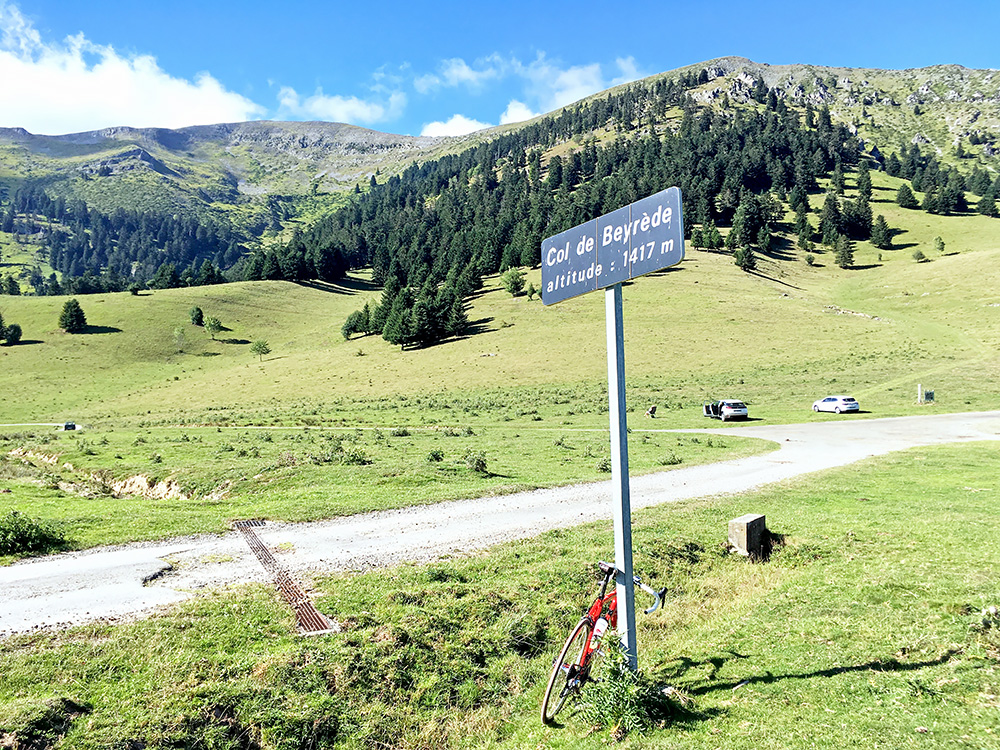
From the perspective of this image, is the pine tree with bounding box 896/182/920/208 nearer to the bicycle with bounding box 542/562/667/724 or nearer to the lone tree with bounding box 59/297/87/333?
the bicycle with bounding box 542/562/667/724

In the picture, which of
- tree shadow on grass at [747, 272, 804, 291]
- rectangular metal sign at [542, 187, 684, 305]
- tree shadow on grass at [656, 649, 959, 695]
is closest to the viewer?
rectangular metal sign at [542, 187, 684, 305]

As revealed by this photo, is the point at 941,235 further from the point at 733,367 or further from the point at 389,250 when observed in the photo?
the point at 389,250

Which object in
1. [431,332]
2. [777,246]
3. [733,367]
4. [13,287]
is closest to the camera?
[733,367]

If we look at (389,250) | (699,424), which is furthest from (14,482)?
(389,250)

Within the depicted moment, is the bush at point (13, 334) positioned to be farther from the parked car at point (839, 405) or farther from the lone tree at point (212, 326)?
the parked car at point (839, 405)

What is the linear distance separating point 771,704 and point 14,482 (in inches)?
1184

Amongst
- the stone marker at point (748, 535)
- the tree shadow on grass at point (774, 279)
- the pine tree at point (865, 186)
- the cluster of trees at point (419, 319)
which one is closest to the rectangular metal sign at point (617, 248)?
the stone marker at point (748, 535)

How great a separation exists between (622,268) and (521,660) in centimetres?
627

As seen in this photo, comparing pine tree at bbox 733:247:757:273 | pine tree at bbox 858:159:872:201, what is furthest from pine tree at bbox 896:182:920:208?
pine tree at bbox 733:247:757:273

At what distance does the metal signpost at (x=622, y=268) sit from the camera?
6.55 metres

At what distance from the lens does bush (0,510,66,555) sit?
1197cm

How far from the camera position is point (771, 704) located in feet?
22.4

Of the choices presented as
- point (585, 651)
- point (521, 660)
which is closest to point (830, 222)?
point (521, 660)

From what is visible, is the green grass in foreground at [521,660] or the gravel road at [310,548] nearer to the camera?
the green grass in foreground at [521,660]
